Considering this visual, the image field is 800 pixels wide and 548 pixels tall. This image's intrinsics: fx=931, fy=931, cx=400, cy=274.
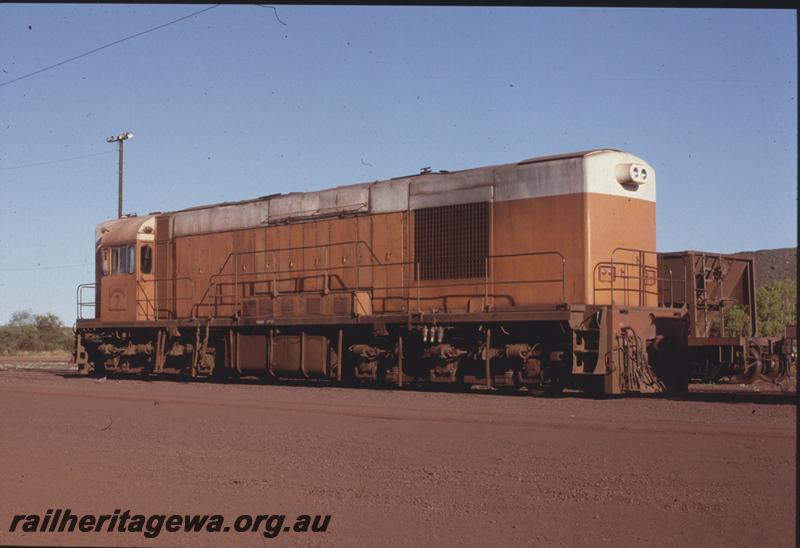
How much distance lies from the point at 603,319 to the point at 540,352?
1.36 m

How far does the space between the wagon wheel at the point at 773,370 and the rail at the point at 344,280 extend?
3447mm

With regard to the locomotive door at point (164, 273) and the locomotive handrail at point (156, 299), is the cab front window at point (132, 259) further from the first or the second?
the locomotive door at point (164, 273)

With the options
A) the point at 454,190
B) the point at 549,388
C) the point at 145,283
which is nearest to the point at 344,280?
the point at 454,190

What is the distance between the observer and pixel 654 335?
1619cm

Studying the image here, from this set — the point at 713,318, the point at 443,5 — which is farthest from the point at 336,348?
the point at 443,5

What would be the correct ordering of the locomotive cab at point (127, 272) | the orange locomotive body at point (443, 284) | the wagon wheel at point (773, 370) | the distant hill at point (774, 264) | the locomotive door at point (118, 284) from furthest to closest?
the distant hill at point (774, 264)
the locomotive door at point (118, 284)
the locomotive cab at point (127, 272)
the orange locomotive body at point (443, 284)
the wagon wheel at point (773, 370)

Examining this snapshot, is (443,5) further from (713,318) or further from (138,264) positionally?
(138,264)

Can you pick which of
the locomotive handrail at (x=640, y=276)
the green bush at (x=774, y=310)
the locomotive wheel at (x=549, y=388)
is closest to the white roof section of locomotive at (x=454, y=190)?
the locomotive handrail at (x=640, y=276)

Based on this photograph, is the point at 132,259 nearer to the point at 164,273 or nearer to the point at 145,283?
the point at 145,283

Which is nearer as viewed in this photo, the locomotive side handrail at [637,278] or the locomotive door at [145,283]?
the locomotive side handrail at [637,278]

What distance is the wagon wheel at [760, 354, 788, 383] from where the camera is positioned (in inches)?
604

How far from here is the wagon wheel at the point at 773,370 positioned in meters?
15.4

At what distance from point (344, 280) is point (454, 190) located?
130 inches

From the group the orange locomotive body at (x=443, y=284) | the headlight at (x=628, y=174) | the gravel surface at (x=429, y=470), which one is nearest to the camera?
the gravel surface at (x=429, y=470)
